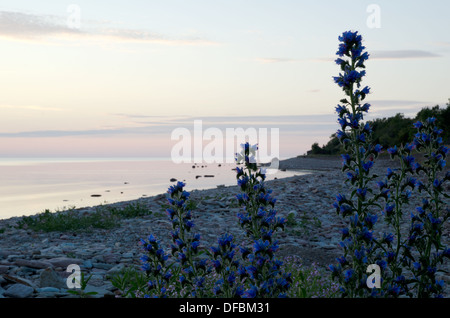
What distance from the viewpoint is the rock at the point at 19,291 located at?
5949 mm

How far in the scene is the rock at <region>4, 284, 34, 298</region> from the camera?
595 cm

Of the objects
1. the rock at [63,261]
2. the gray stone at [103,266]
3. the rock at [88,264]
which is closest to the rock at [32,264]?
the rock at [63,261]

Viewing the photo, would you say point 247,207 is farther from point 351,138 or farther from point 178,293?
point 178,293

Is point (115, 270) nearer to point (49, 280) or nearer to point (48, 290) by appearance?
point (49, 280)

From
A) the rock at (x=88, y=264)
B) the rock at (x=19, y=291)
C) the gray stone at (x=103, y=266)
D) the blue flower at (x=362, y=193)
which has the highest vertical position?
the blue flower at (x=362, y=193)

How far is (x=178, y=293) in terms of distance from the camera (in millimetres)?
5898

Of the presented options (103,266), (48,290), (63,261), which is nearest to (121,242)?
(103,266)

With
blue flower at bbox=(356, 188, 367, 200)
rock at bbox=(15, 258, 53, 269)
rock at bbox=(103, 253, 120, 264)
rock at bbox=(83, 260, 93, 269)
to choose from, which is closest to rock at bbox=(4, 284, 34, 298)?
rock at bbox=(15, 258, 53, 269)

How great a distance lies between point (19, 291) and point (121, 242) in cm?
409

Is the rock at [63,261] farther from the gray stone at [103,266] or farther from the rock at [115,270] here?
the rock at [115,270]

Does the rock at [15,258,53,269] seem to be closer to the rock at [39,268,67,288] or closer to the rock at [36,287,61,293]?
the rock at [39,268,67,288]

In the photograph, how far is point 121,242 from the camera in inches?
397

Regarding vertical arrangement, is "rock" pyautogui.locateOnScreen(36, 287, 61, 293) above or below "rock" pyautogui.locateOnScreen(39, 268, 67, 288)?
below
